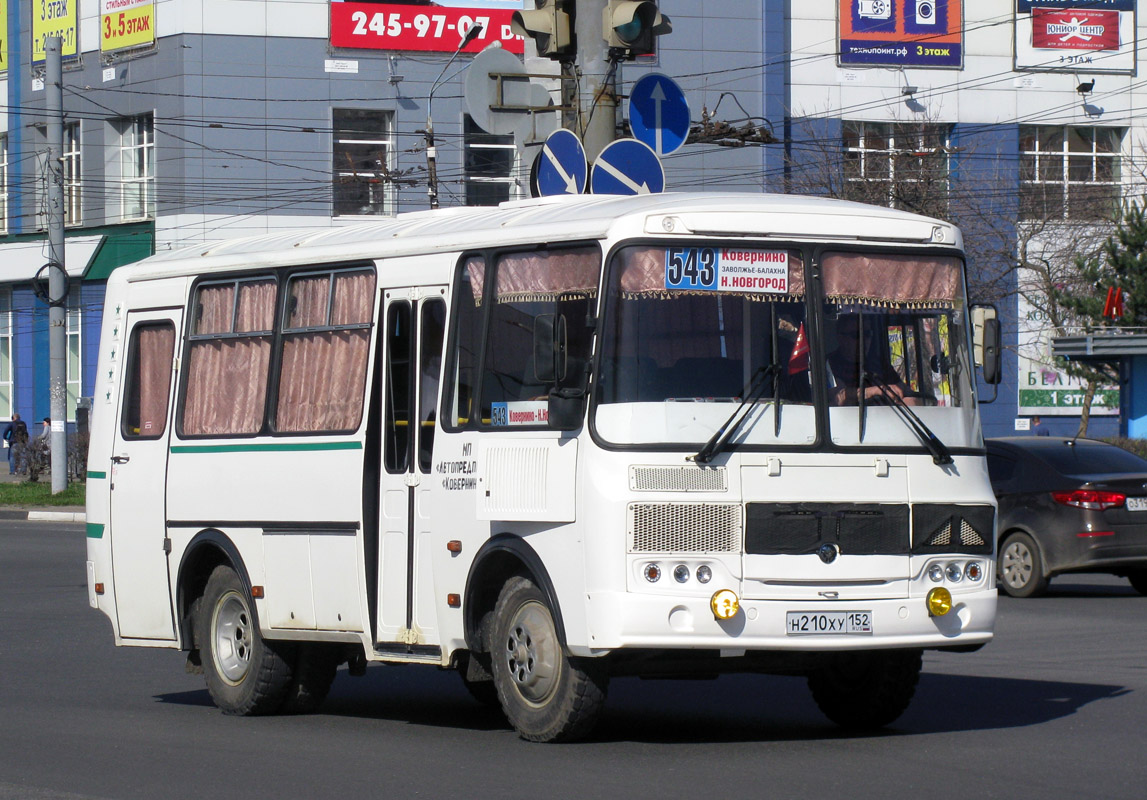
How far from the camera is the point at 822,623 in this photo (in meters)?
8.70

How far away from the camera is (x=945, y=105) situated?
48.8 metres

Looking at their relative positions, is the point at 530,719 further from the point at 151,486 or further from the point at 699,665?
the point at 151,486

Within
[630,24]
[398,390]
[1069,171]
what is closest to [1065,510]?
[630,24]

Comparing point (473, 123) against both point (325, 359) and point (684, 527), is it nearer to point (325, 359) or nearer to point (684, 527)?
point (325, 359)

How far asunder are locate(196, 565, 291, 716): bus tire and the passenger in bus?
12.1 ft

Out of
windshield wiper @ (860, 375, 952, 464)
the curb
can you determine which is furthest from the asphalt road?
the curb

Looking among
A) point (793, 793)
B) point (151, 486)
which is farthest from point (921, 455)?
point (151, 486)

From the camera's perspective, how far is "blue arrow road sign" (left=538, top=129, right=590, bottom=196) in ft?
46.8

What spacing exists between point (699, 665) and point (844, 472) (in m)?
1.12

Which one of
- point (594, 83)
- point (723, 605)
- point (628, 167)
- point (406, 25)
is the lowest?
point (723, 605)

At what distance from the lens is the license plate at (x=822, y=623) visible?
867 cm

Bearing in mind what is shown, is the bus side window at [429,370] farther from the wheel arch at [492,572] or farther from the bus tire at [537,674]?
the bus tire at [537,674]

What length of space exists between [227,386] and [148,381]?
0.94 metres

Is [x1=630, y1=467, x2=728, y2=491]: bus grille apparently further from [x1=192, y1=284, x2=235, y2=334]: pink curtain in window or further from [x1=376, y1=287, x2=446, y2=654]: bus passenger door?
[x1=192, y1=284, x2=235, y2=334]: pink curtain in window
